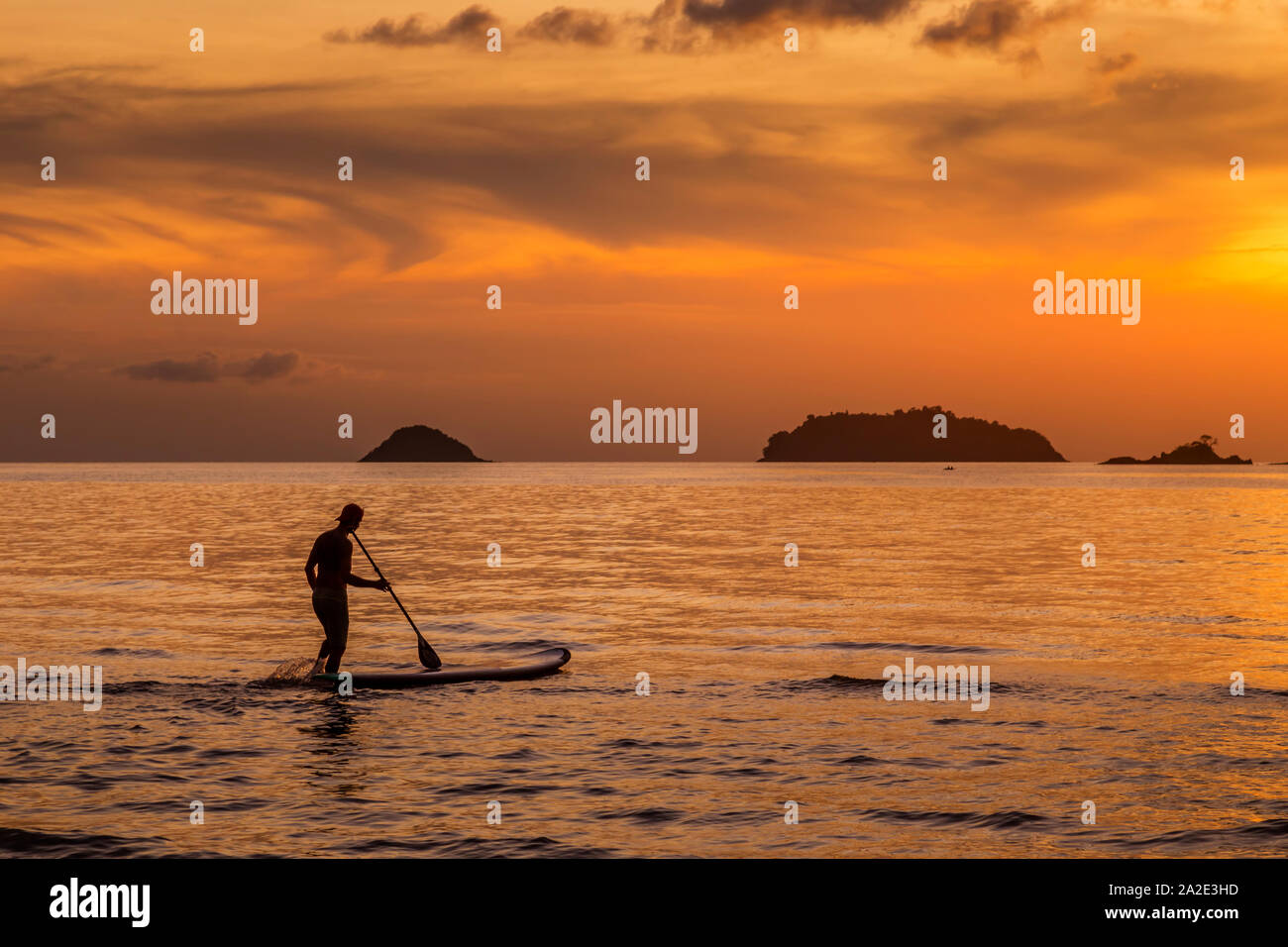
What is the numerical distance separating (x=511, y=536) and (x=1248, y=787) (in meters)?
54.8

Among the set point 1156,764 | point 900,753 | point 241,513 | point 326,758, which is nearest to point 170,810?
point 326,758

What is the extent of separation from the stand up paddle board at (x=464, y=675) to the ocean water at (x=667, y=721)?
0.36 meters

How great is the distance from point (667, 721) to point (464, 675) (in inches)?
191

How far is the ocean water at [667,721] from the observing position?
11.9 m

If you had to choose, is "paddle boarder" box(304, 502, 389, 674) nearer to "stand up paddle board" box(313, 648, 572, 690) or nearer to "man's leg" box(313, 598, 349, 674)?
"man's leg" box(313, 598, 349, 674)

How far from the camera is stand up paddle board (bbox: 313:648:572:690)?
19.7 m

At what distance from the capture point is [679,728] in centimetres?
1680

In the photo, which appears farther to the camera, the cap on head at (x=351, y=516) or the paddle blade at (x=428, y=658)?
the paddle blade at (x=428, y=658)

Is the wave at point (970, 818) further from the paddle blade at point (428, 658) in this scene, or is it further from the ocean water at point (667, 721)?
the paddle blade at point (428, 658)

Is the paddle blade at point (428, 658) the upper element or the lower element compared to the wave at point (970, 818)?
upper

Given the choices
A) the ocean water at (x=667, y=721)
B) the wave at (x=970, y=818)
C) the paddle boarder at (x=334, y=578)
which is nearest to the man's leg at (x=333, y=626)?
the paddle boarder at (x=334, y=578)

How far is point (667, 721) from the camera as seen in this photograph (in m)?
17.3

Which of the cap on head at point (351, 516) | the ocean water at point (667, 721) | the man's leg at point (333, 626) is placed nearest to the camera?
the ocean water at point (667, 721)

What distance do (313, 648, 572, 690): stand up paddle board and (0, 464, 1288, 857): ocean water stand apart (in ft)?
Result: 1.18
